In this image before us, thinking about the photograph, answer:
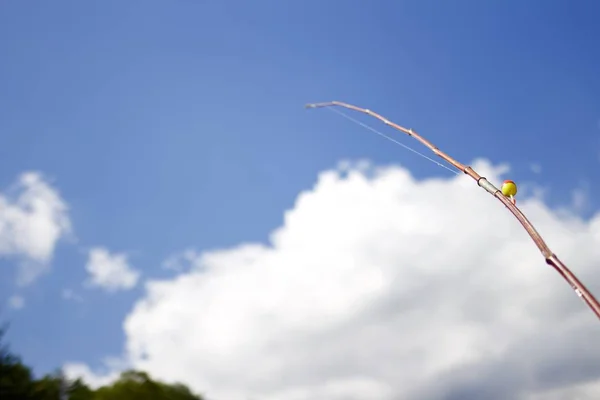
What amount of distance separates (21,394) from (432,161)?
14.4 meters

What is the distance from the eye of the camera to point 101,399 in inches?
741

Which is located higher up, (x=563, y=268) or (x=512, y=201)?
(x=512, y=201)

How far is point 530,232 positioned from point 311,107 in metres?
7.96

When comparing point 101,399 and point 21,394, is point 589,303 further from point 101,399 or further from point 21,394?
point 101,399

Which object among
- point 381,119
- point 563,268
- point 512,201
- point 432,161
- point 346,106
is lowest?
point 563,268

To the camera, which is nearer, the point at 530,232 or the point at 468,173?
the point at 530,232

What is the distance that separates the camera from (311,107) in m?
10.9

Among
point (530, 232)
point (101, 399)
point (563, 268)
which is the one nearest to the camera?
point (563, 268)

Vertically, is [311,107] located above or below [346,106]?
above

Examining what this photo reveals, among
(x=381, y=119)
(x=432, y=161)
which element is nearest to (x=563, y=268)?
(x=432, y=161)

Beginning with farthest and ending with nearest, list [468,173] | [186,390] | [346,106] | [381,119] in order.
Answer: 1. [186,390]
2. [346,106]
3. [381,119]
4. [468,173]

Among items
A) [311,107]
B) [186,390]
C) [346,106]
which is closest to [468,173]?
[346,106]

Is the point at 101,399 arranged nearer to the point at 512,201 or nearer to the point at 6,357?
the point at 6,357

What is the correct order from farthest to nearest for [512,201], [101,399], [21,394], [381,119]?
1. [101,399]
2. [21,394]
3. [381,119]
4. [512,201]
